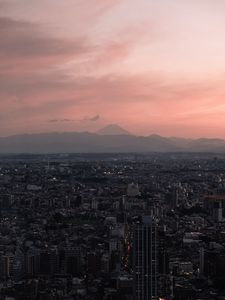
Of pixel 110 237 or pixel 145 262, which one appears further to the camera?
pixel 110 237

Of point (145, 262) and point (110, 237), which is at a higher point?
point (145, 262)

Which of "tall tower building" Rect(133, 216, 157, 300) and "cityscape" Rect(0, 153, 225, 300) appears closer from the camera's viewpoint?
"tall tower building" Rect(133, 216, 157, 300)

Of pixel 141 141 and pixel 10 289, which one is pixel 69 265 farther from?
pixel 141 141

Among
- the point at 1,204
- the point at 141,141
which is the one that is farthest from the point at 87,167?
the point at 141,141
